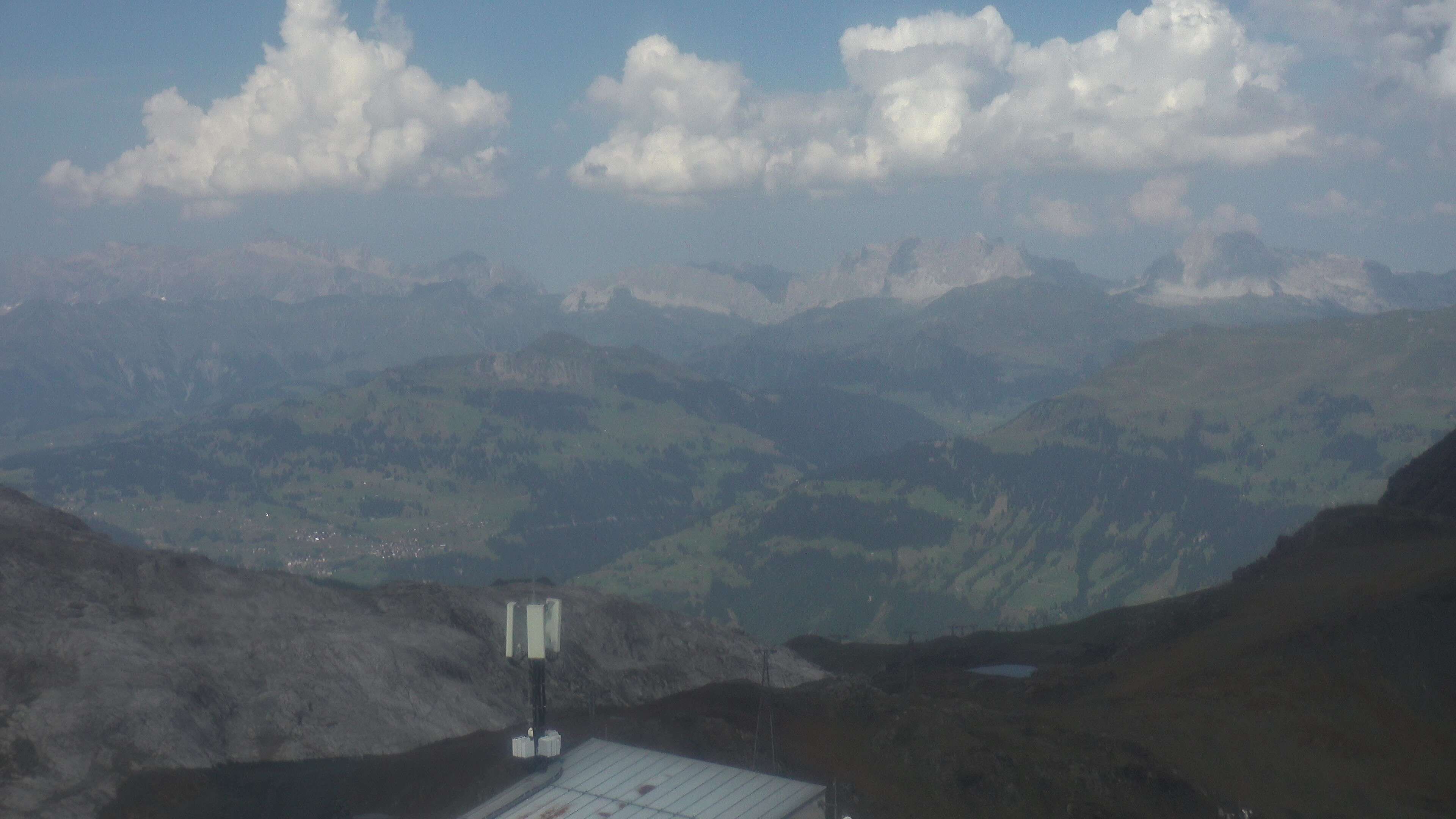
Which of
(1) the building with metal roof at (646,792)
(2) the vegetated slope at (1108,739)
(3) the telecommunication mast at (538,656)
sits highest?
(3) the telecommunication mast at (538,656)

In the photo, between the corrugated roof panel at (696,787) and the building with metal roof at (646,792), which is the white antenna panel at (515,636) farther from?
the corrugated roof panel at (696,787)

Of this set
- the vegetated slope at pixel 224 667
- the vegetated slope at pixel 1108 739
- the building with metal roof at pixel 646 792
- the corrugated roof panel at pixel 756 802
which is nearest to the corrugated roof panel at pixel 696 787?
the building with metal roof at pixel 646 792

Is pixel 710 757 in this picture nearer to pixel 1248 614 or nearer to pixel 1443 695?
pixel 1443 695

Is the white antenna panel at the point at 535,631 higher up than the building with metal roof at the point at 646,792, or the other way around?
the white antenna panel at the point at 535,631

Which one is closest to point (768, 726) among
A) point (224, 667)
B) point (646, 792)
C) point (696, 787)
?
point (696, 787)

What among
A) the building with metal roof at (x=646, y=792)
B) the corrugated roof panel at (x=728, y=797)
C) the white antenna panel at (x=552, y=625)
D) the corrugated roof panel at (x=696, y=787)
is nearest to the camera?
the corrugated roof panel at (x=728, y=797)
